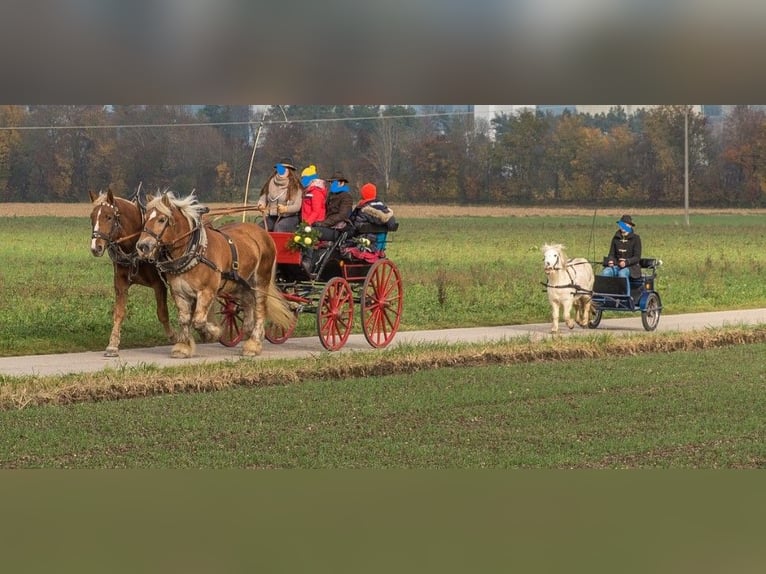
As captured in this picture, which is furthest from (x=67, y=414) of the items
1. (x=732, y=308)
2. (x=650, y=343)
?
(x=732, y=308)

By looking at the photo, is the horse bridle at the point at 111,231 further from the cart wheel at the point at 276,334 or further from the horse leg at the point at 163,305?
the cart wheel at the point at 276,334

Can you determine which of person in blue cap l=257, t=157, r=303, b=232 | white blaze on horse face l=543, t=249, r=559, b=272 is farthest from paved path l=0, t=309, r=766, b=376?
person in blue cap l=257, t=157, r=303, b=232

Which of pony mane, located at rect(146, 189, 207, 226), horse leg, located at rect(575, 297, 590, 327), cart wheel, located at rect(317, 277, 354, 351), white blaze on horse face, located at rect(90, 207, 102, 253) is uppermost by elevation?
pony mane, located at rect(146, 189, 207, 226)

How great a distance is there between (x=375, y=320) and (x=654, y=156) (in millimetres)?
42555

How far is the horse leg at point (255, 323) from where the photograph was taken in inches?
588

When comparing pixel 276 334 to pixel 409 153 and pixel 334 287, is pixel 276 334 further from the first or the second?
pixel 409 153

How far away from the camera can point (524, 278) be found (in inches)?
1092

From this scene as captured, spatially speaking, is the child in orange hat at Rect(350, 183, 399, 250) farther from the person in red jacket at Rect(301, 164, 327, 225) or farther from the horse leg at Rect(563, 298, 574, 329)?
the horse leg at Rect(563, 298, 574, 329)

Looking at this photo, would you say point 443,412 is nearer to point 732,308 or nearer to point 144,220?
point 144,220

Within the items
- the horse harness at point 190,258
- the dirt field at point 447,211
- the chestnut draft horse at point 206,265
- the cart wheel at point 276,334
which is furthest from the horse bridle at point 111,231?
the dirt field at point 447,211

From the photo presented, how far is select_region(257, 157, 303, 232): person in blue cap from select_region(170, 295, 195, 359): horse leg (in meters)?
1.79

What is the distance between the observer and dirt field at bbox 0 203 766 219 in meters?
49.1

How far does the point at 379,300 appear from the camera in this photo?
636 inches

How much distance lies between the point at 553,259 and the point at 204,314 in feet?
17.2
